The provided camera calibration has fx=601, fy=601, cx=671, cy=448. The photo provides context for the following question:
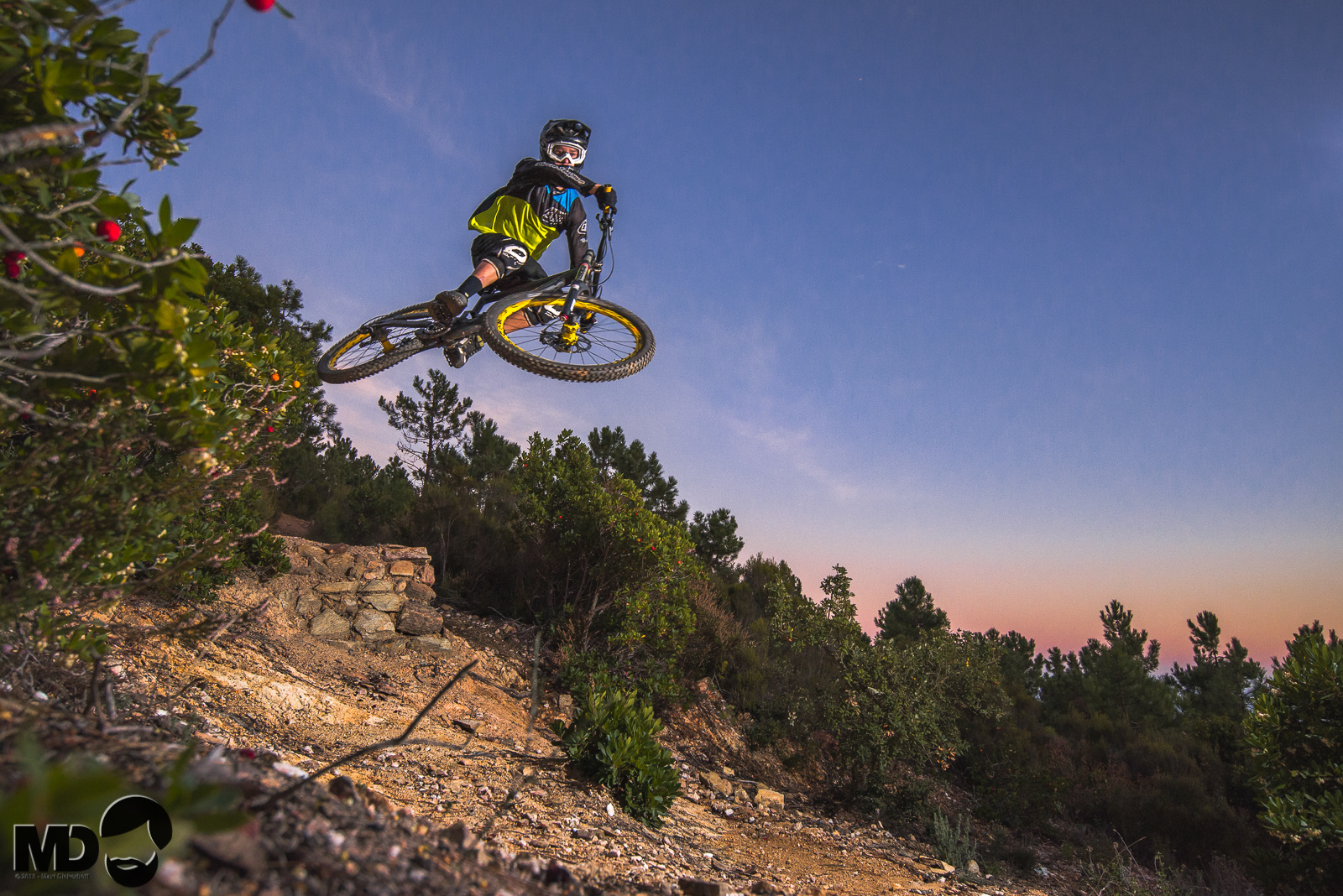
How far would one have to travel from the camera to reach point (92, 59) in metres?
1.70

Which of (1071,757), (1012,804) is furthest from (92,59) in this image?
(1071,757)

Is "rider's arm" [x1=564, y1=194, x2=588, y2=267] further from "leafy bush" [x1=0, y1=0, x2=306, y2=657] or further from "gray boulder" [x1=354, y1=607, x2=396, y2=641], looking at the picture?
"gray boulder" [x1=354, y1=607, x2=396, y2=641]

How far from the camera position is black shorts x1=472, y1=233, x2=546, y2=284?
5328 millimetres

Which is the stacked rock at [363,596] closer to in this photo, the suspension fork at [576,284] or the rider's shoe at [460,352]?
the rider's shoe at [460,352]

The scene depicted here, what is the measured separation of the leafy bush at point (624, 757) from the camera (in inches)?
203

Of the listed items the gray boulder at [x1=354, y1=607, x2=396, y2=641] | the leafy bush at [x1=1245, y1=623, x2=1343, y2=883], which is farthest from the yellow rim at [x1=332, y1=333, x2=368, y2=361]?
the leafy bush at [x1=1245, y1=623, x2=1343, y2=883]

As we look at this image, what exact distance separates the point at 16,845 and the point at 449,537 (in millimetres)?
11902

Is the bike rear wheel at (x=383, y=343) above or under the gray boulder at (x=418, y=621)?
above

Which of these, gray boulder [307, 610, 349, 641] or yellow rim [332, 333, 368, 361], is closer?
yellow rim [332, 333, 368, 361]

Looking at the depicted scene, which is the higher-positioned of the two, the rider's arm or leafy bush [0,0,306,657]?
the rider's arm

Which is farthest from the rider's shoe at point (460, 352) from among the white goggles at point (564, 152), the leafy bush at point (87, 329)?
the leafy bush at point (87, 329)

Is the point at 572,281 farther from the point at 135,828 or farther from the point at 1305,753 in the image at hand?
the point at 1305,753

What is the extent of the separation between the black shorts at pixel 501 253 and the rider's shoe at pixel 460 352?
0.80 meters

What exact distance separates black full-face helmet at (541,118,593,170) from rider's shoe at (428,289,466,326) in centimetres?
151
